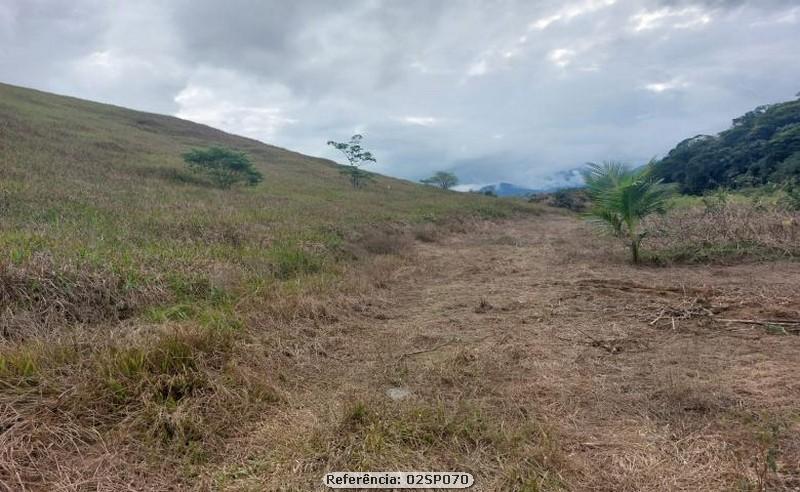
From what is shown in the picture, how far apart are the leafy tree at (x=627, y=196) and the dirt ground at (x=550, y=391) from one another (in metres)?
2.27

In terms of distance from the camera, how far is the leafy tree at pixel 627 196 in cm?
796

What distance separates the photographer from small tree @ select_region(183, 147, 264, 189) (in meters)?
16.5

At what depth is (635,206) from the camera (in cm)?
801

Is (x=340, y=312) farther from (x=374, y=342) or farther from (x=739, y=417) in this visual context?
(x=739, y=417)

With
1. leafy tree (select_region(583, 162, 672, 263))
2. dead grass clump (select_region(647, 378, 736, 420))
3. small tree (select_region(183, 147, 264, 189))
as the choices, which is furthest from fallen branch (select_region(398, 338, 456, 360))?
small tree (select_region(183, 147, 264, 189))

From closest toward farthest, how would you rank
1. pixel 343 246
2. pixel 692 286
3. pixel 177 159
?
pixel 692 286
pixel 343 246
pixel 177 159

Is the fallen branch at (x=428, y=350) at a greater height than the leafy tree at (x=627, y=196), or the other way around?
the leafy tree at (x=627, y=196)

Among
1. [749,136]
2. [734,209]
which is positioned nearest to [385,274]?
[734,209]

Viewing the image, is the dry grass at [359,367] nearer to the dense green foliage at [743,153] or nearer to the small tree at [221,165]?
the small tree at [221,165]

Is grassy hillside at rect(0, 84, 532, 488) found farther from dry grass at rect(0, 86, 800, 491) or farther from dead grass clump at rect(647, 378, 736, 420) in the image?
dead grass clump at rect(647, 378, 736, 420)

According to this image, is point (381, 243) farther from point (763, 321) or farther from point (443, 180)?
point (443, 180)

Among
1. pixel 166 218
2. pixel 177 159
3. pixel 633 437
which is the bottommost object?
pixel 633 437

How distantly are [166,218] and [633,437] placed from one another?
8169mm

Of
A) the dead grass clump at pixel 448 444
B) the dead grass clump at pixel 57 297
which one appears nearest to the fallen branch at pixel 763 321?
the dead grass clump at pixel 448 444
